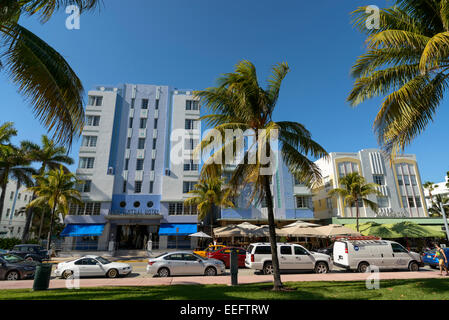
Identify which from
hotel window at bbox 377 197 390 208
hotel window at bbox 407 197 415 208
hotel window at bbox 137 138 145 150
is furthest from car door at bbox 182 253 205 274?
hotel window at bbox 407 197 415 208

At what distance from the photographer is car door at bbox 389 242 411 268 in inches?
626

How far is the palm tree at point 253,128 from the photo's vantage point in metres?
10.3

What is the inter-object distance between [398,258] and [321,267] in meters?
5.05

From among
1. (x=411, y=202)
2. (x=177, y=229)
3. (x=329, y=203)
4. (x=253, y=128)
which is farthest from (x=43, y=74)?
(x=411, y=202)

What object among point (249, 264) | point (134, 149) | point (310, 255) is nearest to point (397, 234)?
point (310, 255)

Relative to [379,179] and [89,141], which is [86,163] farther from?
[379,179]

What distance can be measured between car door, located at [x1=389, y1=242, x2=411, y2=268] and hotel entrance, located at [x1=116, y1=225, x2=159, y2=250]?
2501cm

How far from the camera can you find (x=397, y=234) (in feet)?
79.8

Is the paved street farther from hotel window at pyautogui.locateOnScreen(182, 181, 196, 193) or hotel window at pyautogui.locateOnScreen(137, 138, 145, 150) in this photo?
hotel window at pyautogui.locateOnScreen(137, 138, 145, 150)

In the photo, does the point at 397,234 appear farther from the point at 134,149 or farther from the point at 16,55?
the point at 134,149

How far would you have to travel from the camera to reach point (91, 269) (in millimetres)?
14227

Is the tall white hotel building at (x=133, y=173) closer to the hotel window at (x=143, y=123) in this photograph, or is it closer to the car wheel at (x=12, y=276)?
the hotel window at (x=143, y=123)
